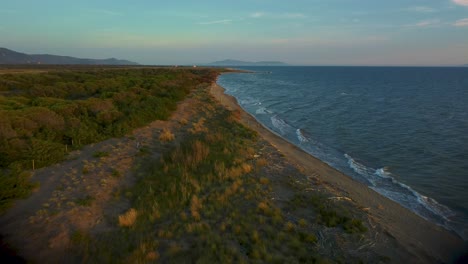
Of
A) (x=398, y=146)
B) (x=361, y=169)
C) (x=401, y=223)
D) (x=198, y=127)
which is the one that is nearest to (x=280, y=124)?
(x=198, y=127)

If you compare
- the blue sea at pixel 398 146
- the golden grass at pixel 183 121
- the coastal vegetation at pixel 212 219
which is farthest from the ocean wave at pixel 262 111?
the coastal vegetation at pixel 212 219

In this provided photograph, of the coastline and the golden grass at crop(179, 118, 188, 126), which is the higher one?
the golden grass at crop(179, 118, 188, 126)

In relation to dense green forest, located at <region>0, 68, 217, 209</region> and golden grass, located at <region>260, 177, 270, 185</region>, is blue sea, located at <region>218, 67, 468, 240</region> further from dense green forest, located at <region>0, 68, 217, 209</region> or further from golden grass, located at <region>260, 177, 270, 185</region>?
dense green forest, located at <region>0, 68, 217, 209</region>

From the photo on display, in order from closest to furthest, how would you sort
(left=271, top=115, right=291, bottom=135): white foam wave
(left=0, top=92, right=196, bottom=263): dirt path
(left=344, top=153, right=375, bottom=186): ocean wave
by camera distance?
(left=0, top=92, right=196, bottom=263): dirt path < (left=344, top=153, right=375, bottom=186): ocean wave < (left=271, top=115, right=291, bottom=135): white foam wave

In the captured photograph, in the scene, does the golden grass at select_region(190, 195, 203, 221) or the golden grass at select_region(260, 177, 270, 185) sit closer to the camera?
the golden grass at select_region(190, 195, 203, 221)

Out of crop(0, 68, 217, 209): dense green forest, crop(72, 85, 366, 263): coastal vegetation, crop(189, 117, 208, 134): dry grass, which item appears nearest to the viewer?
crop(72, 85, 366, 263): coastal vegetation

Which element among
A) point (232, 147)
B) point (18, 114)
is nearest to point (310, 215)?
point (232, 147)

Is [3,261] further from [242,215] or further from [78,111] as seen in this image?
[78,111]

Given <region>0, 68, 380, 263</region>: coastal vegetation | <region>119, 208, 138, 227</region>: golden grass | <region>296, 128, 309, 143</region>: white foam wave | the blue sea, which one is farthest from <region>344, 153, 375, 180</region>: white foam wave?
<region>119, 208, 138, 227</region>: golden grass
